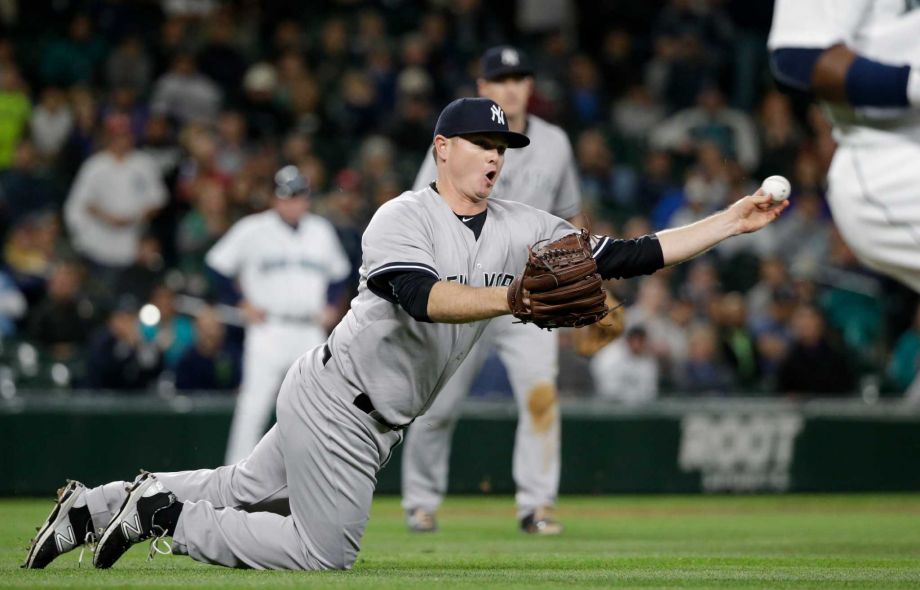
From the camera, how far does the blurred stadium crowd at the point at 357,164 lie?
527 inches

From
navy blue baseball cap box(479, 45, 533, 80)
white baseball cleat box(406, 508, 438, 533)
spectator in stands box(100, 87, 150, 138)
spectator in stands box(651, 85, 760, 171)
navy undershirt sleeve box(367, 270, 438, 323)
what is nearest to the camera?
navy undershirt sleeve box(367, 270, 438, 323)

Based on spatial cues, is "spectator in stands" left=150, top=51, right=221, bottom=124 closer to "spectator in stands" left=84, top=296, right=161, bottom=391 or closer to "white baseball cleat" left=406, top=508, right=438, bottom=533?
"spectator in stands" left=84, top=296, right=161, bottom=391

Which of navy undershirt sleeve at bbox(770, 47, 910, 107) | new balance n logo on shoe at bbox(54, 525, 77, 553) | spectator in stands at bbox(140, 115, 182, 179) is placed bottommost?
new balance n logo on shoe at bbox(54, 525, 77, 553)

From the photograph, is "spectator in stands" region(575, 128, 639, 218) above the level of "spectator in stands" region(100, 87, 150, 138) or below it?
below

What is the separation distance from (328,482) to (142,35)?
12.1 m

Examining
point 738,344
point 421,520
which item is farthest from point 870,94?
point 738,344

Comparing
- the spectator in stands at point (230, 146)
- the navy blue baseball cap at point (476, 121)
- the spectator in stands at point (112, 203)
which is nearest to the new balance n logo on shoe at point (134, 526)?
the navy blue baseball cap at point (476, 121)

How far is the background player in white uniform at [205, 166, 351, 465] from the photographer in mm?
11156

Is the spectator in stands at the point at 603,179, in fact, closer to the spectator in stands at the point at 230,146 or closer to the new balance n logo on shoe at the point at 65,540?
the spectator in stands at the point at 230,146

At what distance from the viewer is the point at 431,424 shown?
830 cm

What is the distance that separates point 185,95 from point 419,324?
10989 mm

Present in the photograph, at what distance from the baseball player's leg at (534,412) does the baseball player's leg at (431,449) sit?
20 cm

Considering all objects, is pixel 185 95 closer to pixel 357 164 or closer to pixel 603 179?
pixel 357 164

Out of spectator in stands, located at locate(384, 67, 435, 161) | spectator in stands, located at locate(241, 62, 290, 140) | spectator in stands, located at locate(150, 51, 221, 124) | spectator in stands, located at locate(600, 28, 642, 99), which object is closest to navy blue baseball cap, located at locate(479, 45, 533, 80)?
spectator in stands, located at locate(384, 67, 435, 161)
